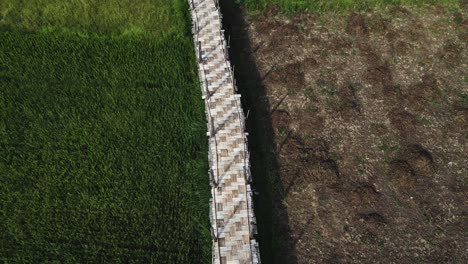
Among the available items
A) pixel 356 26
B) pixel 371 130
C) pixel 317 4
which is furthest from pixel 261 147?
pixel 317 4

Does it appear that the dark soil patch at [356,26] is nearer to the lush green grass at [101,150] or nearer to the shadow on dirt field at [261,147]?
the shadow on dirt field at [261,147]

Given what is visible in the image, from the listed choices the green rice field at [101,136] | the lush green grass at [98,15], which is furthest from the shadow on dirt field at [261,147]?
the lush green grass at [98,15]

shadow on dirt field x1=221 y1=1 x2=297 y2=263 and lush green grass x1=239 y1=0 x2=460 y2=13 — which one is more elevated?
lush green grass x1=239 y1=0 x2=460 y2=13

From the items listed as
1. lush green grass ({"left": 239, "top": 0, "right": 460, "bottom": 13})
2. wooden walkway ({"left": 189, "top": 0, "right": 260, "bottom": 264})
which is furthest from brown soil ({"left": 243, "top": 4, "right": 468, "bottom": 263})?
wooden walkway ({"left": 189, "top": 0, "right": 260, "bottom": 264})

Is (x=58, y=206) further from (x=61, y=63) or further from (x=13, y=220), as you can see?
(x=61, y=63)

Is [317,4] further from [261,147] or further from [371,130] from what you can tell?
[261,147]

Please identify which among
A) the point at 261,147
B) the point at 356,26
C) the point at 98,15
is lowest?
the point at 261,147

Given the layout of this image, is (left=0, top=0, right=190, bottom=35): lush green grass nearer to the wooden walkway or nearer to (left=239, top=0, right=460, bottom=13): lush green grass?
the wooden walkway
